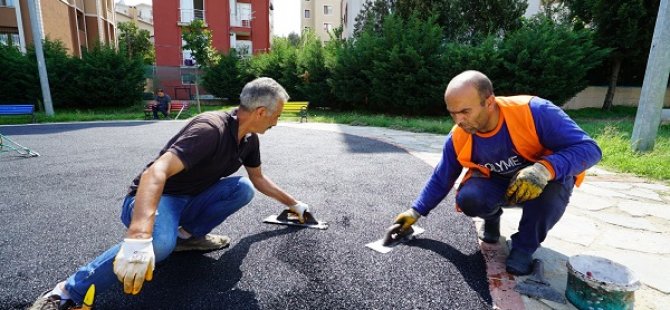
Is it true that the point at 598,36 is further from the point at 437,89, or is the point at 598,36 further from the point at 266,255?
the point at 266,255

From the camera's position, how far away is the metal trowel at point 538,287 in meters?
1.70

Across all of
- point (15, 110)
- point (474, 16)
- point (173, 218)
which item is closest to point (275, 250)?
point (173, 218)

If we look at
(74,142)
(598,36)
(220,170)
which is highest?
(598,36)

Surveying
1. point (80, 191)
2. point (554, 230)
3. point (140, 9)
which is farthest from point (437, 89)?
point (140, 9)

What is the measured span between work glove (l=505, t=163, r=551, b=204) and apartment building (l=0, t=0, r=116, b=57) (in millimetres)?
15272

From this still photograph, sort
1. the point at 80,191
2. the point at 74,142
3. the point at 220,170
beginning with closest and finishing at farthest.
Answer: the point at 220,170, the point at 80,191, the point at 74,142

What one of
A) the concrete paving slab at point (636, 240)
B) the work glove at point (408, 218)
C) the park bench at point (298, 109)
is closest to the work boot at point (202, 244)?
the work glove at point (408, 218)

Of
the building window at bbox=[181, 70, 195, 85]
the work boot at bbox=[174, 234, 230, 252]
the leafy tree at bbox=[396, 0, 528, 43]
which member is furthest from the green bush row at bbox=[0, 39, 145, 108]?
the work boot at bbox=[174, 234, 230, 252]

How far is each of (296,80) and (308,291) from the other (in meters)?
12.2

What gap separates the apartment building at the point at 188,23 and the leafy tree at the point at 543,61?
14.0 metres

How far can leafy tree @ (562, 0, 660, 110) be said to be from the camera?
1010 centimetres

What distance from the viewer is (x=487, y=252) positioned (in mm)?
2178

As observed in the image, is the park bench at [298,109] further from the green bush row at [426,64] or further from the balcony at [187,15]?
the balcony at [187,15]

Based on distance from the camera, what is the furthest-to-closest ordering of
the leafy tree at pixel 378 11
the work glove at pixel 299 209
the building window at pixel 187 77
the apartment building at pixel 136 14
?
the apartment building at pixel 136 14
the building window at pixel 187 77
the leafy tree at pixel 378 11
the work glove at pixel 299 209
